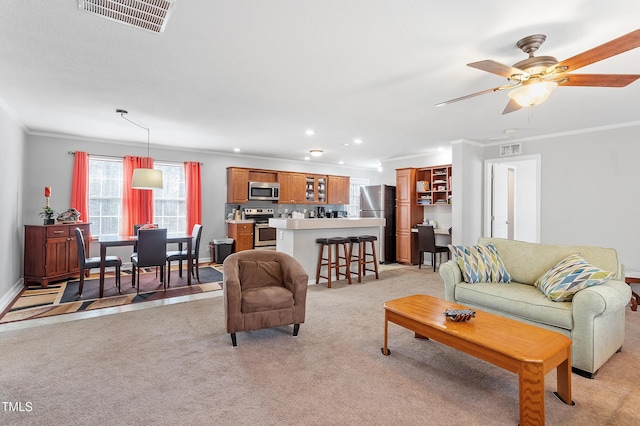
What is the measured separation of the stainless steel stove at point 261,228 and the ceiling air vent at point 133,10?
5484 mm

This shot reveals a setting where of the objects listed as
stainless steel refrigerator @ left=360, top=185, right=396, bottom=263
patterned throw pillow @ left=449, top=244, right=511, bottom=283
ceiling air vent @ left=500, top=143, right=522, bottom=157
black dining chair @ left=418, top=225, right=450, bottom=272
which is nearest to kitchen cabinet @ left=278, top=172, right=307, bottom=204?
stainless steel refrigerator @ left=360, top=185, right=396, bottom=263

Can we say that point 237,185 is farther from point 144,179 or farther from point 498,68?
point 498,68

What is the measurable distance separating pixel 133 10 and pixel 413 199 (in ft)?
21.0

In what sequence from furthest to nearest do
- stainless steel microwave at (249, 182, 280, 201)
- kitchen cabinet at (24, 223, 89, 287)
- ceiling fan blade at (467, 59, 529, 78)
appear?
stainless steel microwave at (249, 182, 280, 201) → kitchen cabinet at (24, 223, 89, 287) → ceiling fan blade at (467, 59, 529, 78)

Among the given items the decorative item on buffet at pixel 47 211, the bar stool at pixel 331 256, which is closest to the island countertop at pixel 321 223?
the bar stool at pixel 331 256

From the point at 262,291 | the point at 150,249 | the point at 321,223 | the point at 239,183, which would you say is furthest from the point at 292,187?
the point at 262,291

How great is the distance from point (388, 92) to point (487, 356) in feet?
9.11

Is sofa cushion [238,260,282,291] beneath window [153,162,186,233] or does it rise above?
beneath

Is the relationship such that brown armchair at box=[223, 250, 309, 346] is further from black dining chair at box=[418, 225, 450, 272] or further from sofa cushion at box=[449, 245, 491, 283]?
black dining chair at box=[418, 225, 450, 272]

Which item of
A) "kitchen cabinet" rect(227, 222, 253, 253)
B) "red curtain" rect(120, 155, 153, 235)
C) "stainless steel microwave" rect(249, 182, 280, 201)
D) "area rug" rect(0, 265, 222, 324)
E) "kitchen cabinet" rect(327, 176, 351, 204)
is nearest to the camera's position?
"area rug" rect(0, 265, 222, 324)

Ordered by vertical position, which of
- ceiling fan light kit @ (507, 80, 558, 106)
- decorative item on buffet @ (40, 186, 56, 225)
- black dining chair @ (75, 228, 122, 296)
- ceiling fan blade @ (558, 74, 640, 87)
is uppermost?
ceiling fan blade @ (558, 74, 640, 87)

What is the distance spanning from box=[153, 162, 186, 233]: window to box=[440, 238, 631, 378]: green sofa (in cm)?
582

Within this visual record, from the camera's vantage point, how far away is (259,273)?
3447mm

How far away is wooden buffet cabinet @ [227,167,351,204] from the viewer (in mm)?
7570
